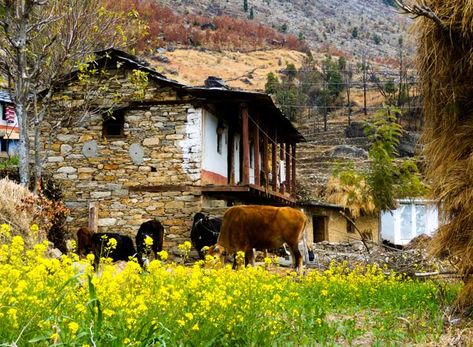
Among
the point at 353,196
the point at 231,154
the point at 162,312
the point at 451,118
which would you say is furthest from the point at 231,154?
the point at 162,312

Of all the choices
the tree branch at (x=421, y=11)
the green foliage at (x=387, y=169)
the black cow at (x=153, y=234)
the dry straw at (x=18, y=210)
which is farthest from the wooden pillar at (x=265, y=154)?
the tree branch at (x=421, y=11)

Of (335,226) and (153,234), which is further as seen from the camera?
(335,226)

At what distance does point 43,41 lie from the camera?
Result: 15.6 meters

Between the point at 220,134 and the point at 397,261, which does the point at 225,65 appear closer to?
the point at 220,134

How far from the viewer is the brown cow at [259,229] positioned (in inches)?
456

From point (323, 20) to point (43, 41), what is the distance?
344 ft

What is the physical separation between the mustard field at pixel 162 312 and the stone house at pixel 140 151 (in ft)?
33.9

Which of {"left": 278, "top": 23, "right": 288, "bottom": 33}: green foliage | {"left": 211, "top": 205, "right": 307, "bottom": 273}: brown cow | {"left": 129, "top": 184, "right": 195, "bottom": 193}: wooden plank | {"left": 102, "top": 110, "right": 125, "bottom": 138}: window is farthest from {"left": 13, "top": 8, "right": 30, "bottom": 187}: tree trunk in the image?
{"left": 278, "top": 23, "right": 288, "bottom": 33}: green foliage

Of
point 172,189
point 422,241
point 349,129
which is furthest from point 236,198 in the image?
point 349,129

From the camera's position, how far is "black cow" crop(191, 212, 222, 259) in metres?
14.7

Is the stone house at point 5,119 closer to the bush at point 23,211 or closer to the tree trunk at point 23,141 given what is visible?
the tree trunk at point 23,141

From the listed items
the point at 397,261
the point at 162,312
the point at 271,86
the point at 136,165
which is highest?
the point at 271,86

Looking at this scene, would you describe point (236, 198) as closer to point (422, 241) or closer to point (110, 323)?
point (422, 241)

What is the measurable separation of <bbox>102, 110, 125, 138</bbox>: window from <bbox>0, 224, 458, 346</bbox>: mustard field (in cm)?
1185
